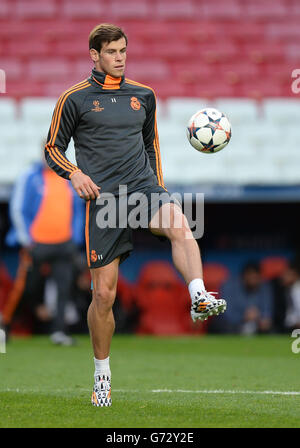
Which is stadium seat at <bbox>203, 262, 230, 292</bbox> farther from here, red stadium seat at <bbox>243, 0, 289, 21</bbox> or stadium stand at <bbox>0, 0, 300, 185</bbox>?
red stadium seat at <bbox>243, 0, 289, 21</bbox>

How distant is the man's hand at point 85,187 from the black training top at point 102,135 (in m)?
0.10

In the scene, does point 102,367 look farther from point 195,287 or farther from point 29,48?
point 29,48

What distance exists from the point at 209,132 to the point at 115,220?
981mm

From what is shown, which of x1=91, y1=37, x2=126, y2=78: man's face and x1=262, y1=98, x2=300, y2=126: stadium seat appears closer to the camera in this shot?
x1=91, y1=37, x2=126, y2=78: man's face

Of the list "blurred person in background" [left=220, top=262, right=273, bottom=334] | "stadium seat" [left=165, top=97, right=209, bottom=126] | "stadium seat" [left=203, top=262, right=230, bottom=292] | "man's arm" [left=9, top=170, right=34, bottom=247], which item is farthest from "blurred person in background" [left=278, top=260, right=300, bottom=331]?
"man's arm" [left=9, top=170, right=34, bottom=247]

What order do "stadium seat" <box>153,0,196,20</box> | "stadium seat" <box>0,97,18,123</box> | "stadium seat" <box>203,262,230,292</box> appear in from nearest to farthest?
"stadium seat" <box>0,97,18,123</box> → "stadium seat" <box>203,262,230,292</box> → "stadium seat" <box>153,0,196,20</box>

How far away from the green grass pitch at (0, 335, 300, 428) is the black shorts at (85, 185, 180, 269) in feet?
2.80

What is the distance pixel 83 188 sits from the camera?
460 centimetres

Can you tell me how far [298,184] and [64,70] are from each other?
442cm

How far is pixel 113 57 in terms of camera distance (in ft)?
16.0

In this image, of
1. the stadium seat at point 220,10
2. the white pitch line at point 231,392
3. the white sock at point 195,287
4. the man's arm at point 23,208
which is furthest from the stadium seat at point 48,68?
the white sock at point 195,287

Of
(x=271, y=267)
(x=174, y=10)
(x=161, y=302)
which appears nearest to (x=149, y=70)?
(x=174, y=10)

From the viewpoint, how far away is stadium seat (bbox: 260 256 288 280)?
37.2 feet
